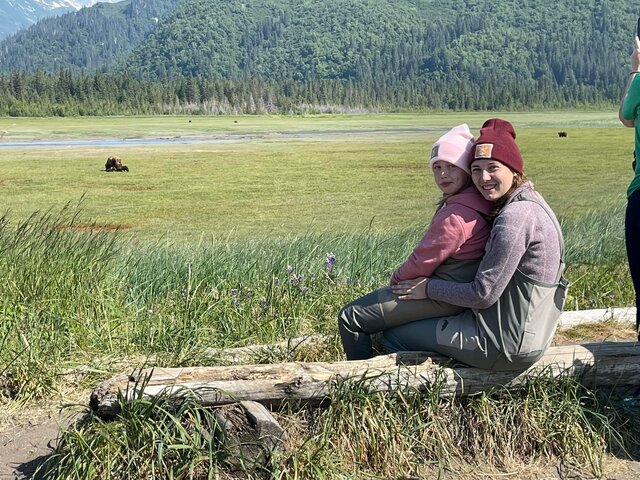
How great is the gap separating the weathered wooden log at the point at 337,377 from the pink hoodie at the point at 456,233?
0.50 meters

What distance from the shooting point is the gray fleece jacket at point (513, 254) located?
3.65 metres

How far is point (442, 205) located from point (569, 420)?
129 centimetres

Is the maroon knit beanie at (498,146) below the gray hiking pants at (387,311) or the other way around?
the other way around

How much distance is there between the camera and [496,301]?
376 cm

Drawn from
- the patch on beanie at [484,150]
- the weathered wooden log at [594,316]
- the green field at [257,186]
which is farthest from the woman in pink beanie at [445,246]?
the green field at [257,186]

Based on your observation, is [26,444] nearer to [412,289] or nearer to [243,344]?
[243,344]

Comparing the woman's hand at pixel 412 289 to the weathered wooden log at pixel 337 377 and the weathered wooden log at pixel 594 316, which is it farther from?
the weathered wooden log at pixel 594 316

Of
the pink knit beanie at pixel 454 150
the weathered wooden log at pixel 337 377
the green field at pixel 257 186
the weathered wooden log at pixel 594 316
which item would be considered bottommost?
the green field at pixel 257 186

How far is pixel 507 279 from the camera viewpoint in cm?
366

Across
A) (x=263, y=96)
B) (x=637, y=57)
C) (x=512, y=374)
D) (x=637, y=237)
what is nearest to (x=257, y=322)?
(x=512, y=374)

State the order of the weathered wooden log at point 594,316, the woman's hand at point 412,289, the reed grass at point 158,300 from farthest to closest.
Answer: the weathered wooden log at point 594,316 < the reed grass at point 158,300 < the woman's hand at point 412,289

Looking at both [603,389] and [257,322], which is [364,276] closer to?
[257,322]

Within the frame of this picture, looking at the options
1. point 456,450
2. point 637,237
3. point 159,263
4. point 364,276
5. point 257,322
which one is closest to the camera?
point 456,450

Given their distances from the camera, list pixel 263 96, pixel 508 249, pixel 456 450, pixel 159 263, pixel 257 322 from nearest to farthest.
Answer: pixel 508 249
pixel 456 450
pixel 257 322
pixel 159 263
pixel 263 96
